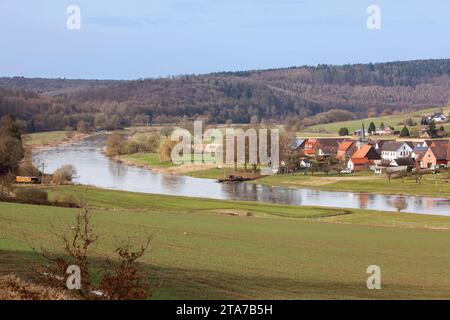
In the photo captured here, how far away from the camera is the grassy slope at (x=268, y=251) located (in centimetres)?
1520

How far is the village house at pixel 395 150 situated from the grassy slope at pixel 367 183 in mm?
13618

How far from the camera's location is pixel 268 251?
2075 centimetres

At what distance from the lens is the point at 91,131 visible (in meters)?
144

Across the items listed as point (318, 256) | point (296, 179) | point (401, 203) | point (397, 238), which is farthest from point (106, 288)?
point (296, 179)

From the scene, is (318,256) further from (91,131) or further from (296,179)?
(91,131)

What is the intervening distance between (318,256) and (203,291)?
22.8 ft

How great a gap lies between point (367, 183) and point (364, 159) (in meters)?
16.5

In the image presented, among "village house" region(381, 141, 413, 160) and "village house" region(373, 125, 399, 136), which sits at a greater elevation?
"village house" region(373, 125, 399, 136)

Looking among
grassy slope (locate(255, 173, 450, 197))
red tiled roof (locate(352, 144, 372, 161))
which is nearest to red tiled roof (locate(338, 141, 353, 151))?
red tiled roof (locate(352, 144, 372, 161))

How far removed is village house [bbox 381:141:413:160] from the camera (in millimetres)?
80500

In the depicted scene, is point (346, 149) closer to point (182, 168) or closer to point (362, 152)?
point (362, 152)

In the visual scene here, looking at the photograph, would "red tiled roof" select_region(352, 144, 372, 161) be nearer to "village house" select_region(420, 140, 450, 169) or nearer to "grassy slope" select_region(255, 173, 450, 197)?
"village house" select_region(420, 140, 450, 169)

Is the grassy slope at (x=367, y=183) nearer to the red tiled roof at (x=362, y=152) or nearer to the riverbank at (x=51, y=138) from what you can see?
the red tiled roof at (x=362, y=152)

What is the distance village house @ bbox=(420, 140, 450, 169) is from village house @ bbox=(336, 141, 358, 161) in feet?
33.5
